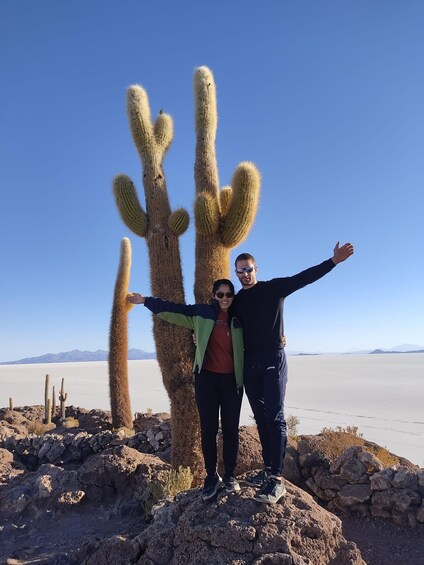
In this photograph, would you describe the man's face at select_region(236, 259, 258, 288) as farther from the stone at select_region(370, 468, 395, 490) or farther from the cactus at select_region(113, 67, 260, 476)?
the stone at select_region(370, 468, 395, 490)

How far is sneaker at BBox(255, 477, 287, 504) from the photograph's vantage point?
3646 millimetres

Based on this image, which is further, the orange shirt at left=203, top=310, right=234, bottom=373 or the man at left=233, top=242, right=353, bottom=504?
the orange shirt at left=203, top=310, right=234, bottom=373

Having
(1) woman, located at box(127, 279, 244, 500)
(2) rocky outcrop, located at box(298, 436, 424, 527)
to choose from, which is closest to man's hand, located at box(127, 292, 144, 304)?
(1) woman, located at box(127, 279, 244, 500)

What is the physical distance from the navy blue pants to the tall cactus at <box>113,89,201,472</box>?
2.23 m

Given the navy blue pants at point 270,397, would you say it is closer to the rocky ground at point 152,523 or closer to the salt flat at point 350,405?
the rocky ground at point 152,523

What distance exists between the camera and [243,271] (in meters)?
3.91

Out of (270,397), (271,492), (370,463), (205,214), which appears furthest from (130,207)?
(370,463)

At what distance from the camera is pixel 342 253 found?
378 cm

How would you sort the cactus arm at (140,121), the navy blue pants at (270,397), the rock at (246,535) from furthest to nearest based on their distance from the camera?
the cactus arm at (140,121) < the navy blue pants at (270,397) < the rock at (246,535)

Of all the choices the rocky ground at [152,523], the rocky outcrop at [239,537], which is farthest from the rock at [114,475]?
the rocky outcrop at [239,537]

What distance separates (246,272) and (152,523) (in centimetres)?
226

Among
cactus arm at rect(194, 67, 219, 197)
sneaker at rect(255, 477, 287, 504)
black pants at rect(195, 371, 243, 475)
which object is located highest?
cactus arm at rect(194, 67, 219, 197)

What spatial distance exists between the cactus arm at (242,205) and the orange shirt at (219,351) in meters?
2.41

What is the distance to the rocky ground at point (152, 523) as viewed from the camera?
11.4ft
